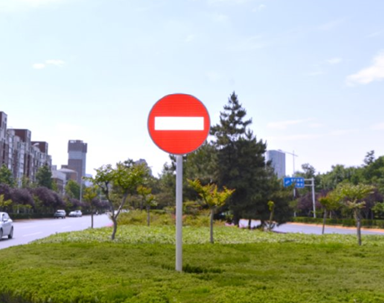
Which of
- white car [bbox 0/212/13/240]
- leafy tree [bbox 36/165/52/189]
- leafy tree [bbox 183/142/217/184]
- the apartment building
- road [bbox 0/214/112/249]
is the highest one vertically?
the apartment building

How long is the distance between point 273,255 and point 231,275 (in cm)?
290

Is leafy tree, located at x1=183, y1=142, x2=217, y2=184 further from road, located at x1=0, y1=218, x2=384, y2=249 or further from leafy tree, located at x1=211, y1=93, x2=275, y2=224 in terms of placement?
road, located at x1=0, y1=218, x2=384, y2=249

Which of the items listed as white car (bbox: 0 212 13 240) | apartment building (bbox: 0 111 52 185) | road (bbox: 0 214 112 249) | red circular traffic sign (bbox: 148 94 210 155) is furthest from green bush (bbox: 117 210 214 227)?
apartment building (bbox: 0 111 52 185)

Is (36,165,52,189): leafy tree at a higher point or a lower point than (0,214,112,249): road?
higher

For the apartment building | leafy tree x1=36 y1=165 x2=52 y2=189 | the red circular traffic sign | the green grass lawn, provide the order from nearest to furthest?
the green grass lawn
the red circular traffic sign
the apartment building
leafy tree x1=36 y1=165 x2=52 y2=189

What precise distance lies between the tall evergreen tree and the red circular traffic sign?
86.4 feet

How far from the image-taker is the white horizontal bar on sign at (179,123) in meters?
6.07

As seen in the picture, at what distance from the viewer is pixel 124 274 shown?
5504 millimetres

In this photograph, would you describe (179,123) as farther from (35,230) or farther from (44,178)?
(44,178)

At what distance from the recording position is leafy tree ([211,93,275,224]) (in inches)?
1281

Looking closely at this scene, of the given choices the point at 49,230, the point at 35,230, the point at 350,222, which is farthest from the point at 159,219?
the point at 350,222

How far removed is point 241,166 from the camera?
33938 millimetres

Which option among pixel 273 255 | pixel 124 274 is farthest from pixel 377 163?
pixel 124 274

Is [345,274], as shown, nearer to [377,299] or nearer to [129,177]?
[377,299]
